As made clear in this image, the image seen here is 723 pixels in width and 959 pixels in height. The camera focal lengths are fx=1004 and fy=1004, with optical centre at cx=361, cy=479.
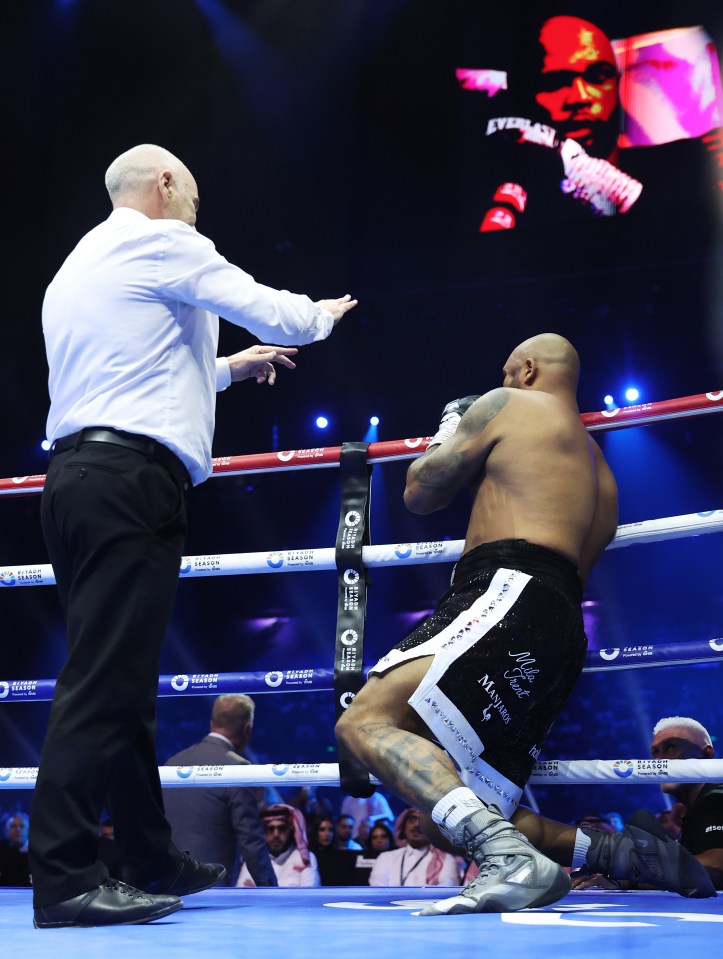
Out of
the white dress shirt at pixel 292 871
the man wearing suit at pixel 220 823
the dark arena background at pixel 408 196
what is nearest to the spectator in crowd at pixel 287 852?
Answer: the white dress shirt at pixel 292 871

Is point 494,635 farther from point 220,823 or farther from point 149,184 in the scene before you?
point 220,823

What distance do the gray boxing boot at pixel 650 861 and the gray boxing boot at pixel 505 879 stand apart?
1.23 ft

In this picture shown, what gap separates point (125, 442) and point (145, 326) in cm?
22

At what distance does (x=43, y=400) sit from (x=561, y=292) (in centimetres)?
422

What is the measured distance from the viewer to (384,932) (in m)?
1.28

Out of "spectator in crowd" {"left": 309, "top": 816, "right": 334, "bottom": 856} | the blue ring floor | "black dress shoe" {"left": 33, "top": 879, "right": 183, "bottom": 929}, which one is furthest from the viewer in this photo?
"spectator in crowd" {"left": 309, "top": 816, "right": 334, "bottom": 856}

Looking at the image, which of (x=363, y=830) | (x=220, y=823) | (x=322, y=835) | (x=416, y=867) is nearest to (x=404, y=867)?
(x=416, y=867)

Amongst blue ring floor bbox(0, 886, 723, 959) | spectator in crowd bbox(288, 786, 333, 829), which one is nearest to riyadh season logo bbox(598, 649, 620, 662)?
blue ring floor bbox(0, 886, 723, 959)

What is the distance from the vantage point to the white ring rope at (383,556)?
78.6 inches

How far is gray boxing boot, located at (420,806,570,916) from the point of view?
1451mm

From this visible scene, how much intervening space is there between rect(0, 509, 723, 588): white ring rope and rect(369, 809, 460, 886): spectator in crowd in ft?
9.04

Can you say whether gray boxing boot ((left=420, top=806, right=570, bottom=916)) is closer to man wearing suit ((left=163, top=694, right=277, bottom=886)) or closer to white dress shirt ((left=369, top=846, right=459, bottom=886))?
man wearing suit ((left=163, top=694, right=277, bottom=886))

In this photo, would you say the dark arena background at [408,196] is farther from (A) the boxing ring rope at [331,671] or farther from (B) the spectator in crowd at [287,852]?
(A) the boxing ring rope at [331,671]

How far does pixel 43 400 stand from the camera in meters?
8.11
